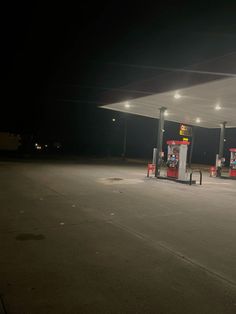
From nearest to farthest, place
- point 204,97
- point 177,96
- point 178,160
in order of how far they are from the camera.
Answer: point 204,97 → point 177,96 → point 178,160

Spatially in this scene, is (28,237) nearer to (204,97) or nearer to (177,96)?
(177,96)

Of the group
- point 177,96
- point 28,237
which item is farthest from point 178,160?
point 28,237

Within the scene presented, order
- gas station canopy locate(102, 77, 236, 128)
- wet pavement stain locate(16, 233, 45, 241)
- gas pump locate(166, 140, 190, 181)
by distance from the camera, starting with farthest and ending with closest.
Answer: gas pump locate(166, 140, 190, 181), gas station canopy locate(102, 77, 236, 128), wet pavement stain locate(16, 233, 45, 241)

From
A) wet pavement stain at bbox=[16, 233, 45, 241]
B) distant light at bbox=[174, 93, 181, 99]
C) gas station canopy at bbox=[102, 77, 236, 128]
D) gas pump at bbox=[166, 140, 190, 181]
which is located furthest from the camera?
gas pump at bbox=[166, 140, 190, 181]

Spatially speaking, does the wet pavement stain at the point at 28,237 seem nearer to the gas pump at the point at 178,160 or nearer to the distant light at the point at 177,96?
the distant light at the point at 177,96

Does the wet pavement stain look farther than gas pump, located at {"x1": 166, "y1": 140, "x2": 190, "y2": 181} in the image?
No

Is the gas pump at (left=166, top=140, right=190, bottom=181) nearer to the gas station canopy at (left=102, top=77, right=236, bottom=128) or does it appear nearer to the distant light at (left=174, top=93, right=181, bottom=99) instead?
the gas station canopy at (left=102, top=77, right=236, bottom=128)

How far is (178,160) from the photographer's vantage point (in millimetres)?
20047

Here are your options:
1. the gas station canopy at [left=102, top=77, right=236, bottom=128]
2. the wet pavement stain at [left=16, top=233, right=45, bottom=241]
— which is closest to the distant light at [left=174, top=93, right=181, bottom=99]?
the gas station canopy at [left=102, top=77, right=236, bottom=128]

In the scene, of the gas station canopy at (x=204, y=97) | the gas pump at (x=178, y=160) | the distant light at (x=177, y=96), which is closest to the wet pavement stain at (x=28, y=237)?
the gas station canopy at (x=204, y=97)

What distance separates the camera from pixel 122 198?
1213 cm

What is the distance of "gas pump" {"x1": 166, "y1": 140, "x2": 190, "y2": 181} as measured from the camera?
19594 millimetres

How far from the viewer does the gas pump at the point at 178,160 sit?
19.6 meters

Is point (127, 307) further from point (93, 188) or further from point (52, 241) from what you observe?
point (93, 188)
